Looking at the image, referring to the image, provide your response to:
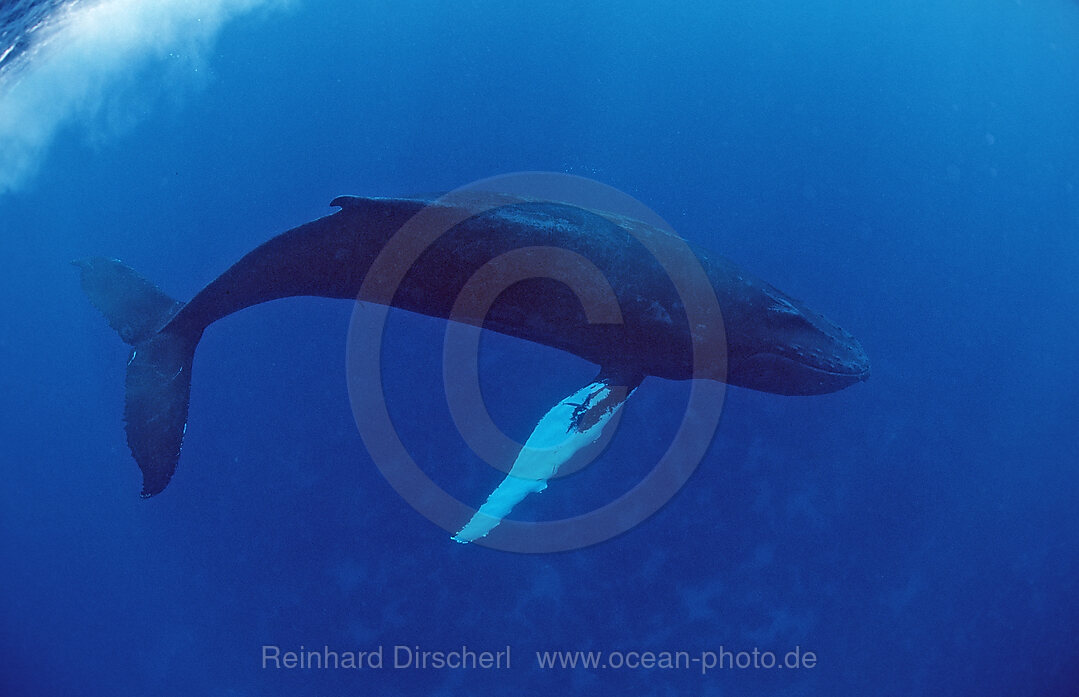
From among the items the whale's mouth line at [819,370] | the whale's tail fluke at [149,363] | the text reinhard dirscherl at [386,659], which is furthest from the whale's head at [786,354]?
the text reinhard dirscherl at [386,659]

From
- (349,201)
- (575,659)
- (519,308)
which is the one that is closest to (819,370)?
(519,308)

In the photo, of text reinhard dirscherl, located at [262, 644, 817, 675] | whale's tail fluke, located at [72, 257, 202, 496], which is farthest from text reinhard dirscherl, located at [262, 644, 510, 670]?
whale's tail fluke, located at [72, 257, 202, 496]

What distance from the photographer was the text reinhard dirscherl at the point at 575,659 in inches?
454

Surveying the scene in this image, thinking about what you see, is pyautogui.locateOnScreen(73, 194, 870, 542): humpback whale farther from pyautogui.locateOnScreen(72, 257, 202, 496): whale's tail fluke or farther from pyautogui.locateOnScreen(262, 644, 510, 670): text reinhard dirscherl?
pyautogui.locateOnScreen(262, 644, 510, 670): text reinhard dirscherl

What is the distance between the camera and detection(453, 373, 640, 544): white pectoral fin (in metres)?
6.29

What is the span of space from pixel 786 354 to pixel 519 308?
10.5 ft

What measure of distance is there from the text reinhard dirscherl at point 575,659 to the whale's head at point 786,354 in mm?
7744

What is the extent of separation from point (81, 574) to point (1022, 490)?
75.5 feet

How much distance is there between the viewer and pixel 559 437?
632 centimetres

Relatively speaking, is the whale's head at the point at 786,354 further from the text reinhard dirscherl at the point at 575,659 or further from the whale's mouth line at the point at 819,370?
the text reinhard dirscherl at the point at 575,659

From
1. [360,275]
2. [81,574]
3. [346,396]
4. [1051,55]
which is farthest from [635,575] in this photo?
[1051,55]

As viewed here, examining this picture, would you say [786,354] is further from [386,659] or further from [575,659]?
[386,659]

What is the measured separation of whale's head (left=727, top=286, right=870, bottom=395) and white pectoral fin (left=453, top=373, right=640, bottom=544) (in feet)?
4.69

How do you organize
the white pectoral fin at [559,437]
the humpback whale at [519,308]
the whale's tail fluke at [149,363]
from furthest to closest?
the whale's tail fluke at [149,363] → the white pectoral fin at [559,437] → the humpback whale at [519,308]
